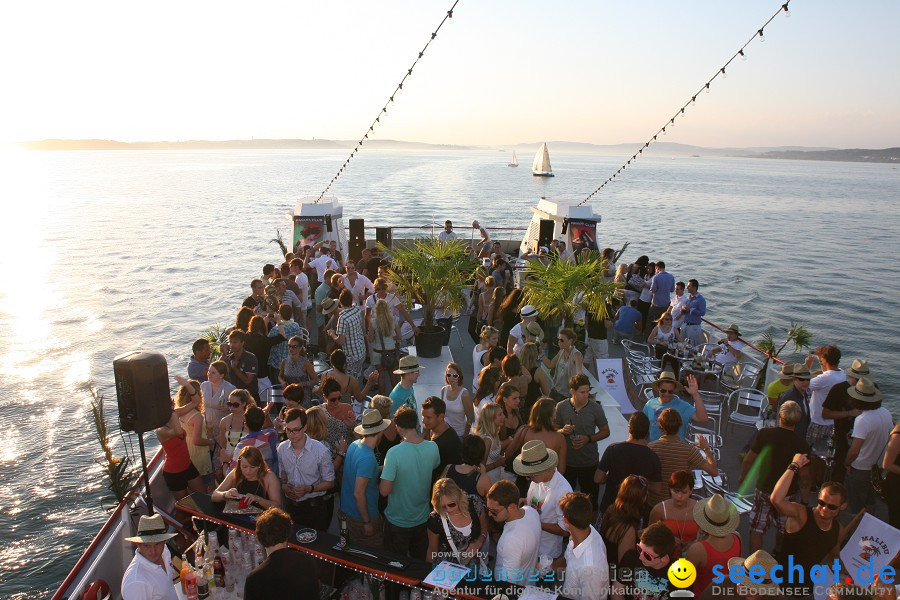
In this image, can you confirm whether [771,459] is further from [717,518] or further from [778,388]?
[778,388]

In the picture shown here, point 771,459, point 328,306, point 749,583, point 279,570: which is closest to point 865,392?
point 771,459

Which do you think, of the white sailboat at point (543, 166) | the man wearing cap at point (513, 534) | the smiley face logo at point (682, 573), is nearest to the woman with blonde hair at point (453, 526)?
the man wearing cap at point (513, 534)

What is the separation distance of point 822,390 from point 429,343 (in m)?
5.20

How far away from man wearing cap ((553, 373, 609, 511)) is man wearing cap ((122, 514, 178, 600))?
3075 mm

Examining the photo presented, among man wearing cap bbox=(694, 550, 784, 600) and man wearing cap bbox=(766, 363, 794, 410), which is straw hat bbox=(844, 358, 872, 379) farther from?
man wearing cap bbox=(694, 550, 784, 600)

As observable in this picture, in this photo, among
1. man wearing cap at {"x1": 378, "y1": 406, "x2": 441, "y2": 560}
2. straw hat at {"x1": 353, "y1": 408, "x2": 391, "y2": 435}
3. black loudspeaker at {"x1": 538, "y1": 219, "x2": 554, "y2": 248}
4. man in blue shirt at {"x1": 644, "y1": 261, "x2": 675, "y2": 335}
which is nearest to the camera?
→ man wearing cap at {"x1": 378, "y1": 406, "x2": 441, "y2": 560}

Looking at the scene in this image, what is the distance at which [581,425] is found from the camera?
5277mm

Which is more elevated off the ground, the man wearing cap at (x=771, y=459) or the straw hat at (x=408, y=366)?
the straw hat at (x=408, y=366)

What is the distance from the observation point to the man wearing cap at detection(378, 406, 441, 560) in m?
4.45

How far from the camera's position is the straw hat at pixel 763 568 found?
10.4 feet

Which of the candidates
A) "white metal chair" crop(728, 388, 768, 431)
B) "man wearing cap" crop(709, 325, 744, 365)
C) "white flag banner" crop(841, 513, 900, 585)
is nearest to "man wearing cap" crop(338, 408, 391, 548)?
"white flag banner" crop(841, 513, 900, 585)

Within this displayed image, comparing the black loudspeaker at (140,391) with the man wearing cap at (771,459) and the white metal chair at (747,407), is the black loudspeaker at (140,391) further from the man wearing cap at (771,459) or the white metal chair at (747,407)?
the white metal chair at (747,407)

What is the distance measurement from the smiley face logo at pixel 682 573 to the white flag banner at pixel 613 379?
453 cm

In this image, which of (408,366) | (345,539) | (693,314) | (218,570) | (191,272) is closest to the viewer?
(345,539)
